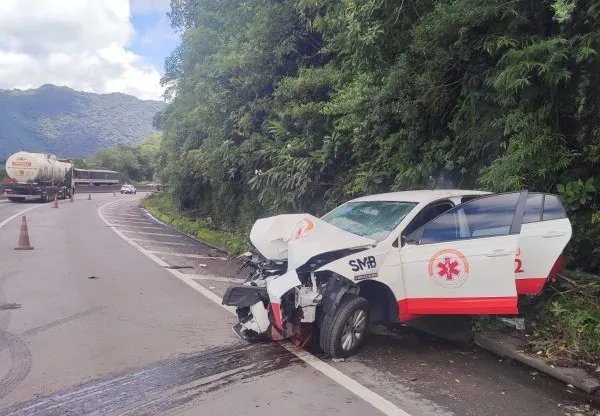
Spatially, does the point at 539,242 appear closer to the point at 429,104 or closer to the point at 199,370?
the point at 429,104

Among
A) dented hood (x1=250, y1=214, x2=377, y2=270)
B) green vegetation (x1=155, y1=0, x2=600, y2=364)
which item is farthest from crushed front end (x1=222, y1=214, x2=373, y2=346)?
green vegetation (x1=155, y1=0, x2=600, y2=364)

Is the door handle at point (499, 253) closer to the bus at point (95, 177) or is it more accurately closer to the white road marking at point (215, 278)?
the white road marking at point (215, 278)

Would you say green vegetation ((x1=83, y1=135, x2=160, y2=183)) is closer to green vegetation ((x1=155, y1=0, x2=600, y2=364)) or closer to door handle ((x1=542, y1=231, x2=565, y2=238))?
green vegetation ((x1=155, y1=0, x2=600, y2=364))

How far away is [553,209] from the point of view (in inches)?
223

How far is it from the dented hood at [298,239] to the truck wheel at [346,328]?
1.87 feet

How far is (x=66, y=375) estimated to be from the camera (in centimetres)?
474

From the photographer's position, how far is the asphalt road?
418cm

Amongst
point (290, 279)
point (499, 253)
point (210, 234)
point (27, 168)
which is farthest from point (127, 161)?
point (499, 253)

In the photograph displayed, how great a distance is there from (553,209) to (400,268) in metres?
1.78

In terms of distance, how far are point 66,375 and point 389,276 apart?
315 centimetres

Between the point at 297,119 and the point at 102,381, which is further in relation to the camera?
the point at 297,119

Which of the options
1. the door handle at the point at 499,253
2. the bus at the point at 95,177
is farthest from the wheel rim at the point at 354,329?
the bus at the point at 95,177

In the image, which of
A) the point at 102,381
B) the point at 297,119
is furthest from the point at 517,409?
the point at 297,119

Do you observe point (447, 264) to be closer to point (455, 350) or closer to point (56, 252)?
point (455, 350)
